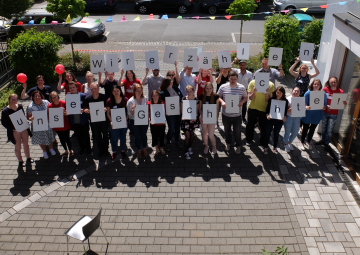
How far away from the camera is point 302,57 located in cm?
848

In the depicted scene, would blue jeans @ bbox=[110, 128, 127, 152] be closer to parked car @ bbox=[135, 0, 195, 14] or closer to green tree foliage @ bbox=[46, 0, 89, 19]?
green tree foliage @ bbox=[46, 0, 89, 19]

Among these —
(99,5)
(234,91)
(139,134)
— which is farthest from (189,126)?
(99,5)

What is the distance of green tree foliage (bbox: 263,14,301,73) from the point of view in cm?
1238

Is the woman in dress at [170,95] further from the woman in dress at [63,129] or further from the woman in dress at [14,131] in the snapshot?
the woman in dress at [14,131]

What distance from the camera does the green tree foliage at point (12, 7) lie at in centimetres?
1298

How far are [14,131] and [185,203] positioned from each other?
397cm

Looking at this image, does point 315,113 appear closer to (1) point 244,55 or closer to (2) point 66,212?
(1) point 244,55

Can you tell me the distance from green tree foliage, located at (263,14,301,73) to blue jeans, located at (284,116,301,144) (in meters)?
5.24

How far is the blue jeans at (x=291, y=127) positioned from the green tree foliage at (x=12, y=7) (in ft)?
35.1

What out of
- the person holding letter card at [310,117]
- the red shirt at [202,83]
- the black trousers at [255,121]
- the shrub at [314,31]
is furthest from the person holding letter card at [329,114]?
the shrub at [314,31]

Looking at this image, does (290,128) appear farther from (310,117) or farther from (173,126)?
(173,126)

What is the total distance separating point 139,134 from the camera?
7.96 meters

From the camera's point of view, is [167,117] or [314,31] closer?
[167,117]

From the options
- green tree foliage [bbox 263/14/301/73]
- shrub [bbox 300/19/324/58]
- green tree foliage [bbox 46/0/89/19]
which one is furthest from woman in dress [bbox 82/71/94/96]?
shrub [bbox 300/19/324/58]
